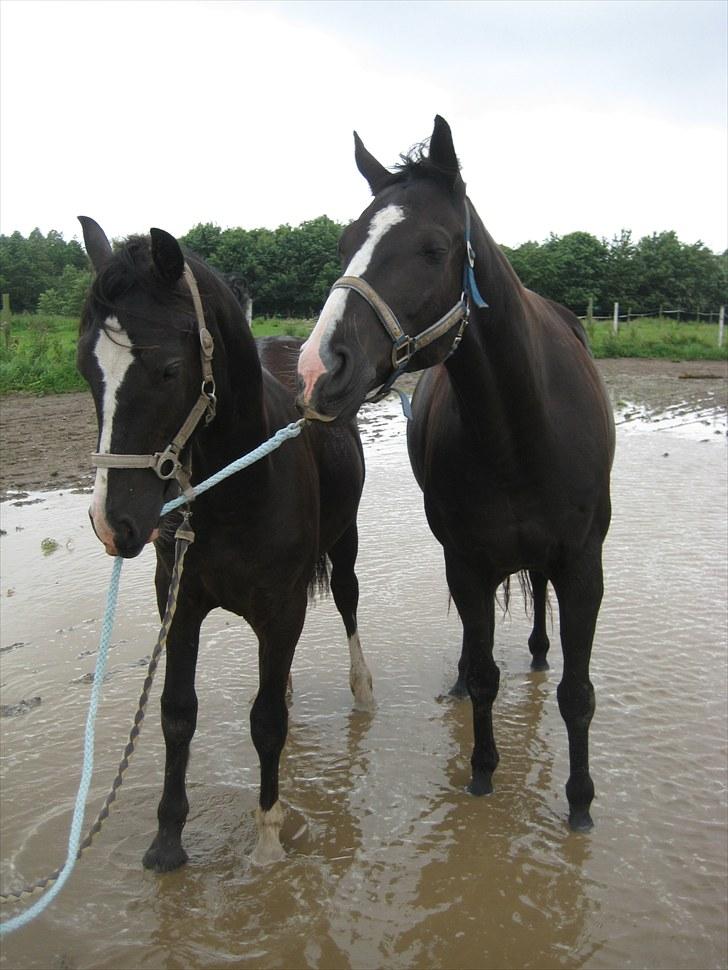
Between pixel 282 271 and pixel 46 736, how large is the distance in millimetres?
34917

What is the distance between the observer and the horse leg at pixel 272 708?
2.93m

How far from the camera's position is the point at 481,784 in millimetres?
3484

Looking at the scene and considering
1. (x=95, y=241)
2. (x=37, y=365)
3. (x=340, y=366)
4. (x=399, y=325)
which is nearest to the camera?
(x=340, y=366)

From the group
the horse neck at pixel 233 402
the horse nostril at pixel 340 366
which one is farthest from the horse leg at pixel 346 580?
the horse nostril at pixel 340 366

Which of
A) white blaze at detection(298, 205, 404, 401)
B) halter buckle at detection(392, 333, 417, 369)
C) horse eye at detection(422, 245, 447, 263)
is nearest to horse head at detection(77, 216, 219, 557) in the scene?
white blaze at detection(298, 205, 404, 401)

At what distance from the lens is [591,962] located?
8.19ft

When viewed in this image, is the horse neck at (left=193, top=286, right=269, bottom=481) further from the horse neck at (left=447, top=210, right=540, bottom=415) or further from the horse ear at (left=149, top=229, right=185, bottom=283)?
the horse neck at (left=447, top=210, right=540, bottom=415)

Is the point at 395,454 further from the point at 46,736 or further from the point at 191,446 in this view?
the point at 191,446

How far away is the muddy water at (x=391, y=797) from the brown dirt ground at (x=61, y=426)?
2888 mm

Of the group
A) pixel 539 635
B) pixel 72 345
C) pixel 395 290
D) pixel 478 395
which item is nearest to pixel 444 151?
pixel 395 290

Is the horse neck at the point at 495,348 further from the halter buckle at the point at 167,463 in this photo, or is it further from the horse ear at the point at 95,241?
the horse ear at the point at 95,241

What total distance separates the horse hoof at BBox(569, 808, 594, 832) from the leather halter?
2.09m

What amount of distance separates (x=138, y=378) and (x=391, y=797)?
223 centimetres

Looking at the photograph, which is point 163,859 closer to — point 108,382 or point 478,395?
point 108,382
